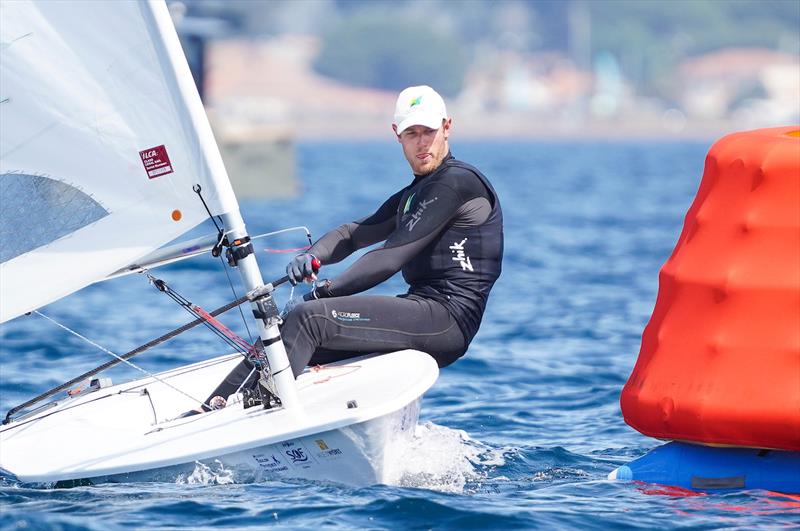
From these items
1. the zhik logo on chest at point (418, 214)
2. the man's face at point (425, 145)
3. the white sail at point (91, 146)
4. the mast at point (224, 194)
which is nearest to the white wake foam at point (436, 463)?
the mast at point (224, 194)

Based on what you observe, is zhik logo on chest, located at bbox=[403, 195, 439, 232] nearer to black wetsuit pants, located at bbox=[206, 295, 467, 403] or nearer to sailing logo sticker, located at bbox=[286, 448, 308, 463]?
black wetsuit pants, located at bbox=[206, 295, 467, 403]

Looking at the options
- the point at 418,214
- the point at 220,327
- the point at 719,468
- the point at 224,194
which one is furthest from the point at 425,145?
the point at 719,468

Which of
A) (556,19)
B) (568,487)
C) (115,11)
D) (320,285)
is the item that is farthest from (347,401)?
(556,19)

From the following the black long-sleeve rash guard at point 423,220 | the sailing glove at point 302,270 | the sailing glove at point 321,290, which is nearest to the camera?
the sailing glove at point 302,270

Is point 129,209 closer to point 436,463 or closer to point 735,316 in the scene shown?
point 436,463

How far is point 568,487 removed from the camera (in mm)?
5457

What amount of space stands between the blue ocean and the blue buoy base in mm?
72

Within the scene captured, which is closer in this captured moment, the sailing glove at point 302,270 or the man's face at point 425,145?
the sailing glove at point 302,270

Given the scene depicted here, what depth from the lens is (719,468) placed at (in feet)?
16.8

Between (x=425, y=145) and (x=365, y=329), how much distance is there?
0.80 metres

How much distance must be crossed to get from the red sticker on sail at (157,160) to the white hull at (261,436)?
1.02 metres

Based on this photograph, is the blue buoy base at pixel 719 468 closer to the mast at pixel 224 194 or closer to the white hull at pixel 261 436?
the white hull at pixel 261 436

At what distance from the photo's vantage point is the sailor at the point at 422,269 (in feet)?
17.9

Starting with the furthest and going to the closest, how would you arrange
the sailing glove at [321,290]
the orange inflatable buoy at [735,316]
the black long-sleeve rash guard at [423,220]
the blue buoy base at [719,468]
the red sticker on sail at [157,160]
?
1. the sailing glove at [321,290]
2. the black long-sleeve rash guard at [423,220]
3. the red sticker on sail at [157,160]
4. the blue buoy base at [719,468]
5. the orange inflatable buoy at [735,316]
